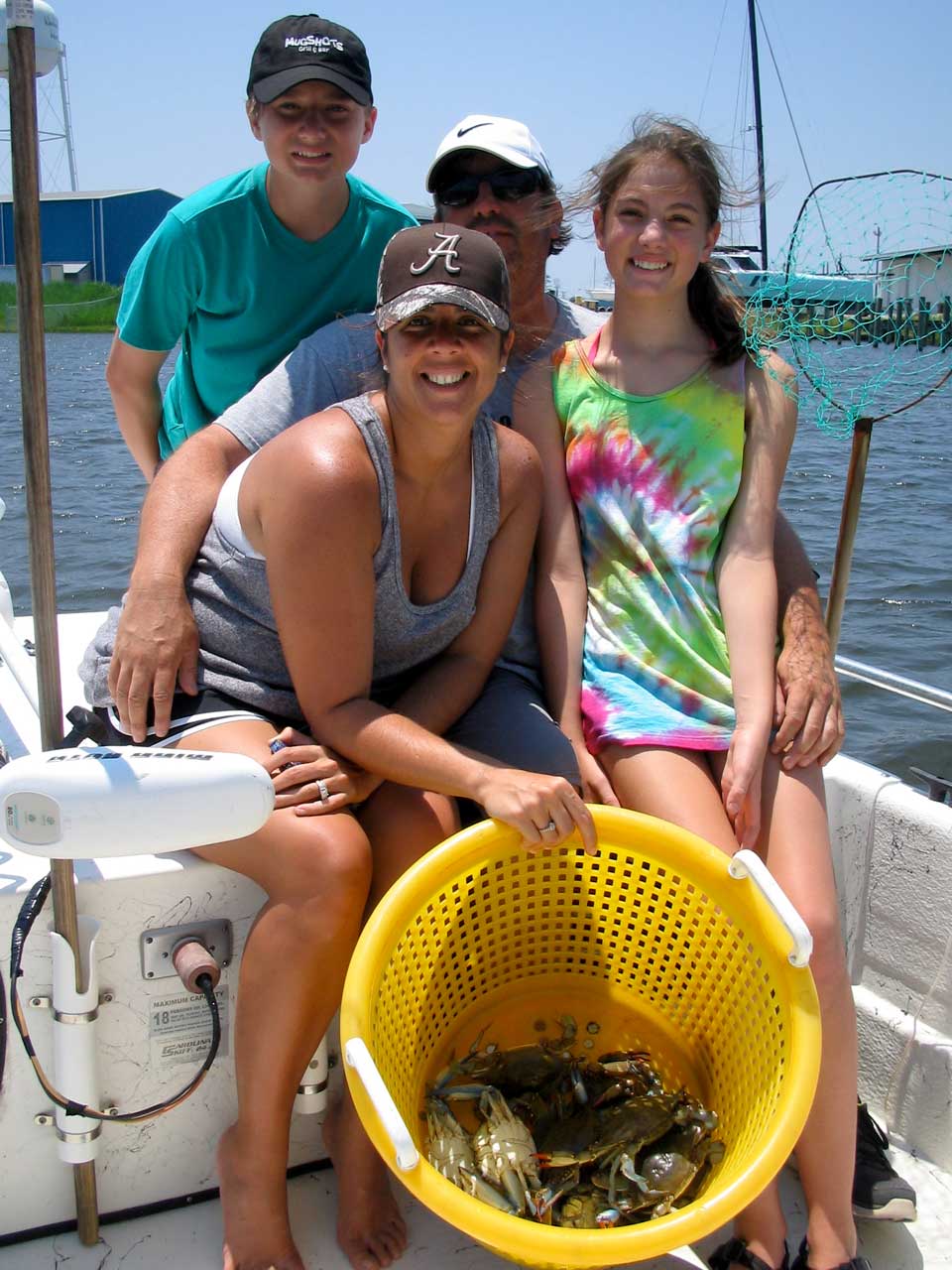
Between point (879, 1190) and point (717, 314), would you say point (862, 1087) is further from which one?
point (717, 314)

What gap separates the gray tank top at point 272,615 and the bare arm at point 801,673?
66 cm

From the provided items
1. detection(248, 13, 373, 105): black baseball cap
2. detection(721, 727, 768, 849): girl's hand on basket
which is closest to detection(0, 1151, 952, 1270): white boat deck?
detection(721, 727, 768, 849): girl's hand on basket

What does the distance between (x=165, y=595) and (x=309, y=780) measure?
47cm

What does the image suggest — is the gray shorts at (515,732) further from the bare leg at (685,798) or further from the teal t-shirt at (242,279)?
the teal t-shirt at (242,279)

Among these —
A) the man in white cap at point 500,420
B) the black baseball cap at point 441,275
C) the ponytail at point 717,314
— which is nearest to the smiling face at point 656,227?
the ponytail at point 717,314

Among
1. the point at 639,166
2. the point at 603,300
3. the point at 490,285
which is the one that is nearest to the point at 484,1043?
the point at 490,285

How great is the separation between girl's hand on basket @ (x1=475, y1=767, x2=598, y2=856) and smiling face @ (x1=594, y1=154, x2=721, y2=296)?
1.14m

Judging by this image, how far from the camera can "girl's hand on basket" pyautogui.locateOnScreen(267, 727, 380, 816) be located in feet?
6.27

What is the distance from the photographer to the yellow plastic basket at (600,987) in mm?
1542

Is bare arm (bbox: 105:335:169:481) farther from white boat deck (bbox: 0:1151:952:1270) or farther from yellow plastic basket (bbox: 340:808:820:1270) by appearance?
white boat deck (bbox: 0:1151:952:1270)

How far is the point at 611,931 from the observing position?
6.75 ft

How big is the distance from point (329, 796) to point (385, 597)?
39 centimetres

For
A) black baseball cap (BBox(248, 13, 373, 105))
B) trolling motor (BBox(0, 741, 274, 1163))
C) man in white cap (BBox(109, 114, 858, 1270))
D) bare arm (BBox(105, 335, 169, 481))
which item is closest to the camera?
trolling motor (BBox(0, 741, 274, 1163))

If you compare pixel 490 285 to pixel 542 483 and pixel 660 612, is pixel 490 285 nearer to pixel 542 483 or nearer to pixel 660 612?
pixel 542 483
